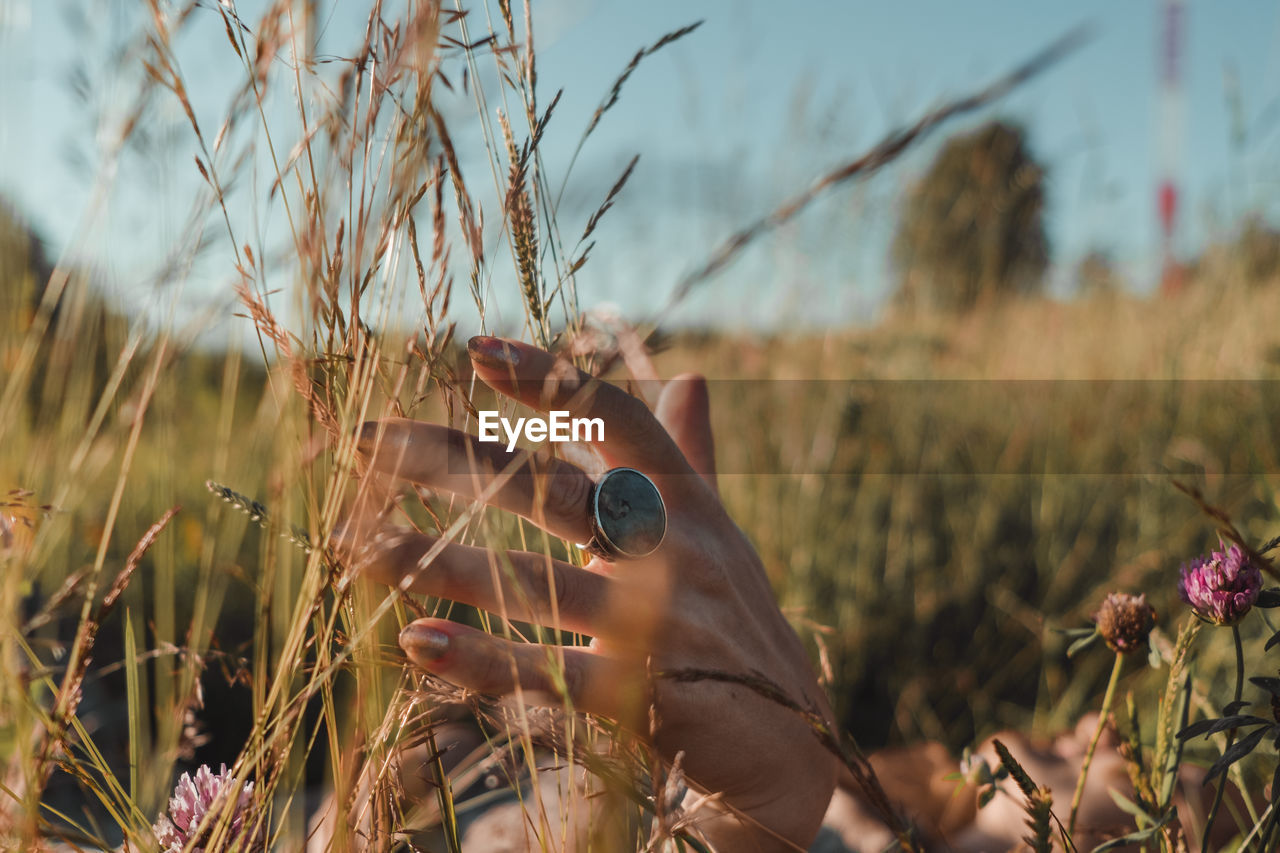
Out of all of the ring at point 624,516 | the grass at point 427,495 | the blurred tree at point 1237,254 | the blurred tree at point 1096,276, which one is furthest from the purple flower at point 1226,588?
the blurred tree at point 1096,276

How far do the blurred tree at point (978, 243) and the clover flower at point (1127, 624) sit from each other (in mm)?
2076

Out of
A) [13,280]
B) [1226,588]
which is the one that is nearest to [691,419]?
[1226,588]

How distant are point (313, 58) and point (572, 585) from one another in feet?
1.60

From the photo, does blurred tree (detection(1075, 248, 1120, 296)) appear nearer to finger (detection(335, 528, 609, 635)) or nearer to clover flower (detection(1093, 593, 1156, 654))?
clover flower (detection(1093, 593, 1156, 654))

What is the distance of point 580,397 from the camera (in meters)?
0.66

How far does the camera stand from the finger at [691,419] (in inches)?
43.5

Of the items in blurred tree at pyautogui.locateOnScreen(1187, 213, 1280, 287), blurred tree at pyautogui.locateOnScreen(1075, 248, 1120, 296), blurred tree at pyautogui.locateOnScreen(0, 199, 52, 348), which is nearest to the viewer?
blurred tree at pyautogui.locateOnScreen(0, 199, 52, 348)

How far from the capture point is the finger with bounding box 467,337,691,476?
2.08 ft

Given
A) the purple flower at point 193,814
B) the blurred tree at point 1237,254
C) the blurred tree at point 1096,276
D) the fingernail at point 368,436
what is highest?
the blurred tree at point 1096,276

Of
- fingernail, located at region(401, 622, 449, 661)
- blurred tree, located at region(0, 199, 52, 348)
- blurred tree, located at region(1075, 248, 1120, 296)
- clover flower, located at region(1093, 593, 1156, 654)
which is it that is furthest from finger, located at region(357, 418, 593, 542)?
blurred tree, located at region(1075, 248, 1120, 296)

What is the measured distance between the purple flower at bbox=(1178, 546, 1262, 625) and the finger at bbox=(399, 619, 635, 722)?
1.59 feet

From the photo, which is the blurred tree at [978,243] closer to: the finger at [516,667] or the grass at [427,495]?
the grass at [427,495]

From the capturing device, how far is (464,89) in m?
0.63

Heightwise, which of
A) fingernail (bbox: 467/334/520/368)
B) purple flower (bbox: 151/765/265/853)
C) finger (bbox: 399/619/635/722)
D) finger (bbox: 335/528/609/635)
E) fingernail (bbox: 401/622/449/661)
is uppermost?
fingernail (bbox: 467/334/520/368)
